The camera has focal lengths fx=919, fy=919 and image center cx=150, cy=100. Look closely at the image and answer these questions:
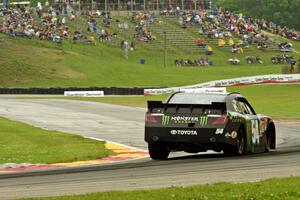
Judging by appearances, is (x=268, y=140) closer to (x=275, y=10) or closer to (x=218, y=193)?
(x=218, y=193)

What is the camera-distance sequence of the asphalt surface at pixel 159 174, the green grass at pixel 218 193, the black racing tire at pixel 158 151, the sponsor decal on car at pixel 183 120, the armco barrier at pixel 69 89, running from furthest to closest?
the armco barrier at pixel 69 89, the black racing tire at pixel 158 151, the sponsor decal on car at pixel 183 120, the asphalt surface at pixel 159 174, the green grass at pixel 218 193

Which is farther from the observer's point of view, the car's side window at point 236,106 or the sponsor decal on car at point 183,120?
the car's side window at point 236,106

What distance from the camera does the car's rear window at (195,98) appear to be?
765 inches

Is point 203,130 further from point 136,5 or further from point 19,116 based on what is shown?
point 136,5

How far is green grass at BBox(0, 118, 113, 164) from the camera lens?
20.2m

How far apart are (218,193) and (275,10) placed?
406 ft

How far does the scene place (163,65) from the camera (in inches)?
3263

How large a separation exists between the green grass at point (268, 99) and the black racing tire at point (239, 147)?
72.8 feet

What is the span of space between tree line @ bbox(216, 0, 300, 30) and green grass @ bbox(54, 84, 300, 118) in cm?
6319

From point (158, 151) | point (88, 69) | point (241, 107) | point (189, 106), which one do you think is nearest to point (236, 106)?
point (241, 107)

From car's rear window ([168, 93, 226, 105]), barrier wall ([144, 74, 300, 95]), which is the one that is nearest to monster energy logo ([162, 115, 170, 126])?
car's rear window ([168, 93, 226, 105])

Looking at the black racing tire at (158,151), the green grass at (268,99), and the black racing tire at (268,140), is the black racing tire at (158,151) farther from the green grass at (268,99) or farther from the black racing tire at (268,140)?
the green grass at (268,99)

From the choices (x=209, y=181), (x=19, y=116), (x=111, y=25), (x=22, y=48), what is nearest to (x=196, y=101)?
(x=209, y=181)

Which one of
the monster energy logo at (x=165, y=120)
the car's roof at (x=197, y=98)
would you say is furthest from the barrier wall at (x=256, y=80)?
the monster energy logo at (x=165, y=120)
